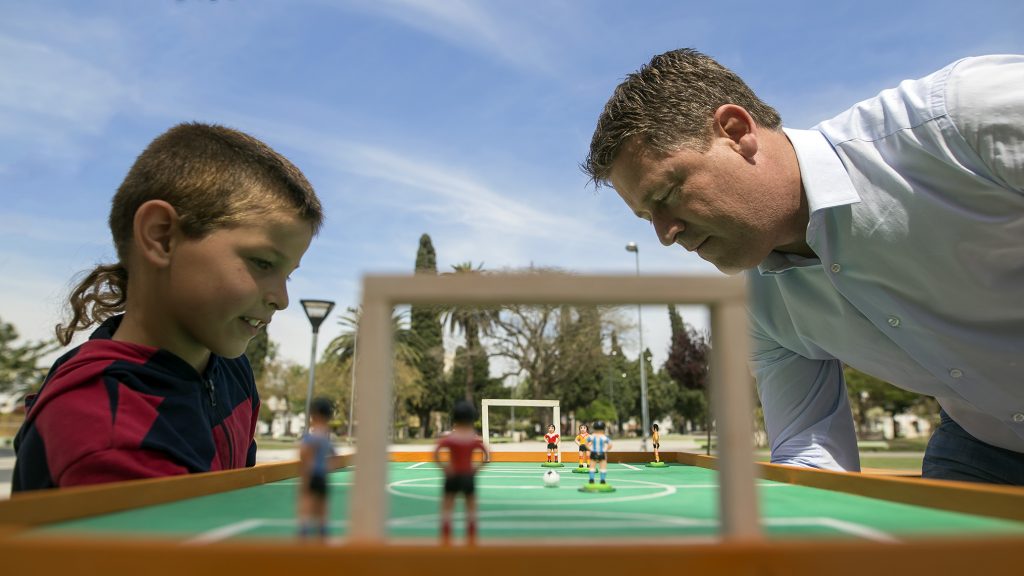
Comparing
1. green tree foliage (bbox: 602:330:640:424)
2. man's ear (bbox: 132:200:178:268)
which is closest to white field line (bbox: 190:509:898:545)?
man's ear (bbox: 132:200:178:268)

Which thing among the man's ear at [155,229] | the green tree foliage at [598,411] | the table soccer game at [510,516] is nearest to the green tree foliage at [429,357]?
the table soccer game at [510,516]

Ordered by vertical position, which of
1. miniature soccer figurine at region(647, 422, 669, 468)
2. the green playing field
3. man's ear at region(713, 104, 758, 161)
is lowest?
miniature soccer figurine at region(647, 422, 669, 468)

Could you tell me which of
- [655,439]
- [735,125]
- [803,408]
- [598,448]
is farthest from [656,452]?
[735,125]

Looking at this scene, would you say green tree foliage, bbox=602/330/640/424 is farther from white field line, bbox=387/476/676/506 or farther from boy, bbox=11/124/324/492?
boy, bbox=11/124/324/492

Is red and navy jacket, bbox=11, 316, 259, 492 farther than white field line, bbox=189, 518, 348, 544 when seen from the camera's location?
Yes

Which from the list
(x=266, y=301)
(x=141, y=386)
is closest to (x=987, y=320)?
(x=266, y=301)

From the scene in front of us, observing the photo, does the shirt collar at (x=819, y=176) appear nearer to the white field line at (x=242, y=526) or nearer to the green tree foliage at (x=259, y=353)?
the white field line at (x=242, y=526)

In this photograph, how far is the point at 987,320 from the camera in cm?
250

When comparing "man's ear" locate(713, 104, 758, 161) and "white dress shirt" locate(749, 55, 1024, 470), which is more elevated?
"man's ear" locate(713, 104, 758, 161)

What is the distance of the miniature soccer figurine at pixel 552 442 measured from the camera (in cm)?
295

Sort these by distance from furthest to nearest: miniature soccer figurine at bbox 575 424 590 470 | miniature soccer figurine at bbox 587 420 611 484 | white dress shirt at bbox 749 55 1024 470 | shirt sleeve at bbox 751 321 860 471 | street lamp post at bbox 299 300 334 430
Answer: street lamp post at bbox 299 300 334 430
shirt sleeve at bbox 751 321 860 471
miniature soccer figurine at bbox 575 424 590 470
white dress shirt at bbox 749 55 1024 470
miniature soccer figurine at bbox 587 420 611 484

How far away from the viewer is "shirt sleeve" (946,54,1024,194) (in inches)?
85.0

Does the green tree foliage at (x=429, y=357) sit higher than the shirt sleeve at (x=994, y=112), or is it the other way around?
the shirt sleeve at (x=994, y=112)

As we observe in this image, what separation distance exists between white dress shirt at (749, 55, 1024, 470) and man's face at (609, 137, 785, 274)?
23cm
